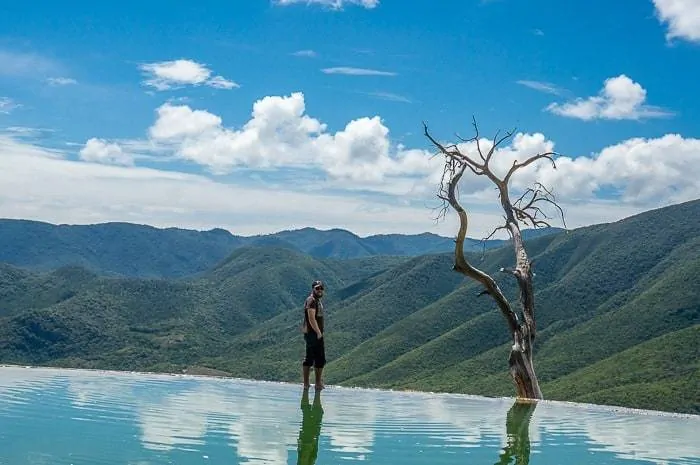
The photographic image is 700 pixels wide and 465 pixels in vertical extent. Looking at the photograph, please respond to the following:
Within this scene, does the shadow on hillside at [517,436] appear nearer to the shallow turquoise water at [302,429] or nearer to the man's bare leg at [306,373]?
the shallow turquoise water at [302,429]

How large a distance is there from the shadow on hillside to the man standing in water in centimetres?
323

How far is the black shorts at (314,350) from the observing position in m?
13.4

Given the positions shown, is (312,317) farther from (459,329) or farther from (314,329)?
(459,329)

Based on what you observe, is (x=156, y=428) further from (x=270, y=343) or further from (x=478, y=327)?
(x=270, y=343)

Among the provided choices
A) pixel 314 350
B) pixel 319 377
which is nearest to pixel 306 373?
pixel 319 377

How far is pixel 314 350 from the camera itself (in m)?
13.5

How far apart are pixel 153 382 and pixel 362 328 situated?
13587 centimetres

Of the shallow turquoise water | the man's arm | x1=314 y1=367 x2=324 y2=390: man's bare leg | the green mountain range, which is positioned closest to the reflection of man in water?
the shallow turquoise water

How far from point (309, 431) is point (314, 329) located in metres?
4.28

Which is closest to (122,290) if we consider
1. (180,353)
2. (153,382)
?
(180,353)

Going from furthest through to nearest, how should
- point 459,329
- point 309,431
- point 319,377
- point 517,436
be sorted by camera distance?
1. point 459,329
2. point 319,377
3. point 517,436
4. point 309,431

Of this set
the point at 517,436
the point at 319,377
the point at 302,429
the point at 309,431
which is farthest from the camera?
the point at 319,377

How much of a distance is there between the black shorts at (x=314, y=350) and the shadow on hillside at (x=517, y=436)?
126 inches

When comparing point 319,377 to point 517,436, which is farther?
point 319,377
